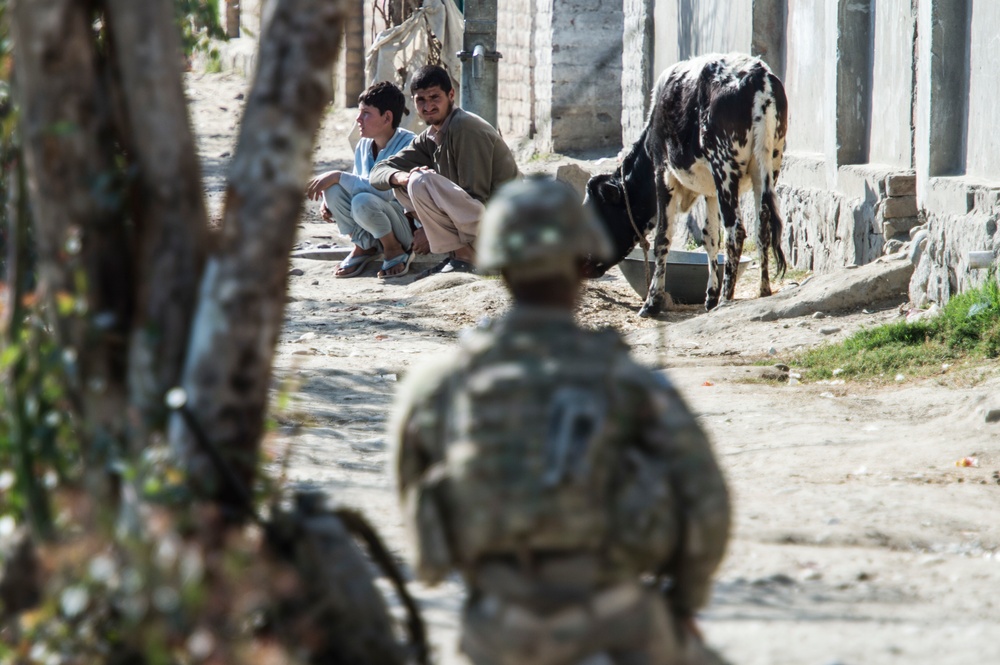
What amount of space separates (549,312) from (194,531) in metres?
0.67

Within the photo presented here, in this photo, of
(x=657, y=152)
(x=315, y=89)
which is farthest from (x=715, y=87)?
(x=315, y=89)

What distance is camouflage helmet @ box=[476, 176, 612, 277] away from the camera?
197cm

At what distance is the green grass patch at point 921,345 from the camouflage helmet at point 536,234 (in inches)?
176

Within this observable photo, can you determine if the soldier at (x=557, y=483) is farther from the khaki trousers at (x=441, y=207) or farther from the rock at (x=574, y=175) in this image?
the rock at (x=574, y=175)

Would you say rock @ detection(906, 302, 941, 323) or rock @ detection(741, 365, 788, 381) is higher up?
rock @ detection(906, 302, 941, 323)

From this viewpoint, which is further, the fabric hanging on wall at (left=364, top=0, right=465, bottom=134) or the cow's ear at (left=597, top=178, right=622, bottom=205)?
the fabric hanging on wall at (left=364, top=0, right=465, bottom=134)

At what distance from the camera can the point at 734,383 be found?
242 inches

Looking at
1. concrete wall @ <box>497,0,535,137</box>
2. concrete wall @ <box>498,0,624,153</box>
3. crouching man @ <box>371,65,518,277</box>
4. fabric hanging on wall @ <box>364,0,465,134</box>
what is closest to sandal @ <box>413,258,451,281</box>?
crouching man @ <box>371,65,518,277</box>

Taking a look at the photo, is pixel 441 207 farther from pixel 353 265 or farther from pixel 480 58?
pixel 480 58

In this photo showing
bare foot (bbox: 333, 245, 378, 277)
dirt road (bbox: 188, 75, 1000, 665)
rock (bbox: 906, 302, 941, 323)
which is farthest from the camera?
bare foot (bbox: 333, 245, 378, 277)

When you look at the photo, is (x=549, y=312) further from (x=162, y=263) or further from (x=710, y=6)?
(x=710, y=6)

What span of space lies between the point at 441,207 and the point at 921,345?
3.63m

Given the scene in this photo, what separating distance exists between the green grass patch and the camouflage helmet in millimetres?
4463

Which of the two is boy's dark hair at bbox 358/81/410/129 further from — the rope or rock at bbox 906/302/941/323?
rock at bbox 906/302/941/323
